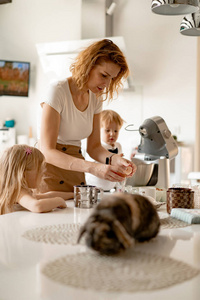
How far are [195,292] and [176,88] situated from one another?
478cm

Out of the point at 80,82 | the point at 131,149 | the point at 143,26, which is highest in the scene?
the point at 143,26

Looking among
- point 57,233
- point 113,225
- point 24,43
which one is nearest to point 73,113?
point 57,233

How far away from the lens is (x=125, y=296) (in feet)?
1.99

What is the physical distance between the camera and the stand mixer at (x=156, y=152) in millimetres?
2137

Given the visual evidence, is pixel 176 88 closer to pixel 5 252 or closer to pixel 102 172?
pixel 102 172

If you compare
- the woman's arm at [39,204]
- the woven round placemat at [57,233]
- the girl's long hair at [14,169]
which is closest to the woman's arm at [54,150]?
the girl's long hair at [14,169]

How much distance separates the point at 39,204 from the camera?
1.36 metres

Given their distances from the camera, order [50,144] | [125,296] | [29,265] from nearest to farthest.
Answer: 1. [125,296]
2. [29,265]
3. [50,144]

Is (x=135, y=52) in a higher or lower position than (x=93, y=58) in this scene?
higher

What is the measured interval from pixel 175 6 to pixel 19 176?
1.35m

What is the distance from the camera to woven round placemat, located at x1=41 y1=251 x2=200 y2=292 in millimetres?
646

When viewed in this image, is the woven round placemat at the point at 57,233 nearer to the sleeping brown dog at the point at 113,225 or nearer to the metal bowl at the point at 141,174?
the sleeping brown dog at the point at 113,225

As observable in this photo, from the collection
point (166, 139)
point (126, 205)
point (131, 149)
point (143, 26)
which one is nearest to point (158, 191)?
point (166, 139)

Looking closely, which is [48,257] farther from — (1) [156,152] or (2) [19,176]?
(1) [156,152]
